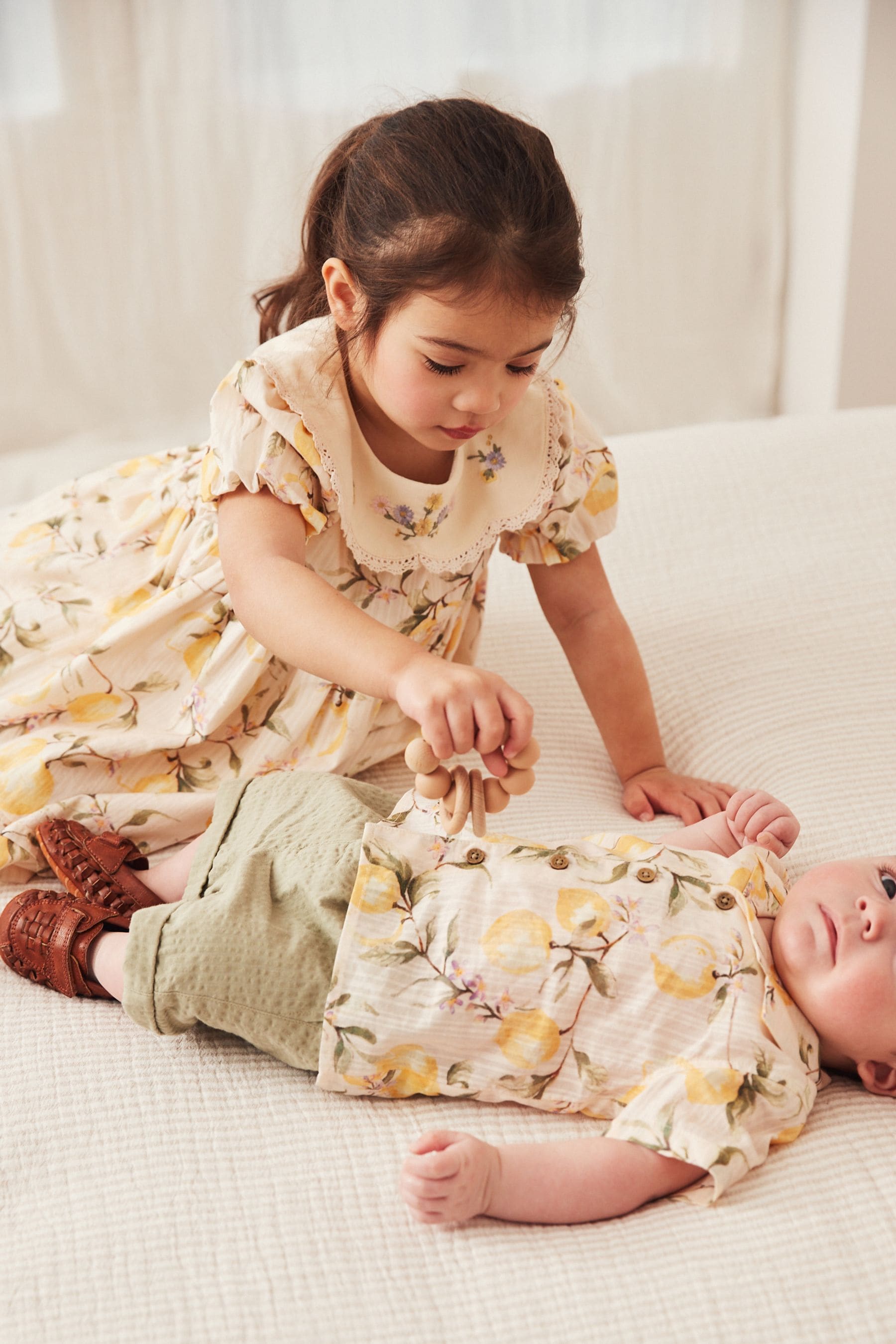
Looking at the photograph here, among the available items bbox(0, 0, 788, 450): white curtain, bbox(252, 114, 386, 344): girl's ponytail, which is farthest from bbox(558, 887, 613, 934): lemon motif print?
bbox(0, 0, 788, 450): white curtain

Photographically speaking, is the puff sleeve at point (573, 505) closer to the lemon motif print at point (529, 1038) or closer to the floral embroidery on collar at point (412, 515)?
the floral embroidery on collar at point (412, 515)

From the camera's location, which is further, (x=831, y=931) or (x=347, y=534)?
(x=347, y=534)

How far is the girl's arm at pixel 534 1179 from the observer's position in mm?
A: 756

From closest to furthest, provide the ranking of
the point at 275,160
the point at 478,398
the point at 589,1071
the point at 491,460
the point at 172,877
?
1. the point at 589,1071
2. the point at 478,398
3. the point at 172,877
4. the point at 491,460
5. the point at 275,160

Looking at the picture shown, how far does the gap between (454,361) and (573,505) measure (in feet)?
0.98

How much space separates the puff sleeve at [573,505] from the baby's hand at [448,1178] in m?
0.62

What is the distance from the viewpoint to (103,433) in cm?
239

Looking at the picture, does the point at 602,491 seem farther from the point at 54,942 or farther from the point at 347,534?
the point at 54,942

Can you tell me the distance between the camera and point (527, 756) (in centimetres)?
81

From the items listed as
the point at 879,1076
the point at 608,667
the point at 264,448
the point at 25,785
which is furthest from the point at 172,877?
the point at 879,1076

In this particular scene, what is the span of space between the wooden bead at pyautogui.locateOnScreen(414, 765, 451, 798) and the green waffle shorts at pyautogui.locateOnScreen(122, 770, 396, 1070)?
0.13 m

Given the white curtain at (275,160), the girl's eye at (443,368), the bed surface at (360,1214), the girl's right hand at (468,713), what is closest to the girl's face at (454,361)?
the girl's eye at (443,368)

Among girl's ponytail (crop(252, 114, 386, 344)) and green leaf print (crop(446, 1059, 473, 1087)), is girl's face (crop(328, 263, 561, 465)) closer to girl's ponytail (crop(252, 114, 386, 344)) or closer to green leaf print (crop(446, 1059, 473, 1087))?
girl's ponytail (crop(252, 114, 386, 344))

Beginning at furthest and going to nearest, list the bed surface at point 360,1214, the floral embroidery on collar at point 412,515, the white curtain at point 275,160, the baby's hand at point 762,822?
1. the white curtain at point 275,160
2. the floral embroidery on collar at point 412,515
3. the baby's hand at point 762,822
4. the bed surface at point 360,1214
